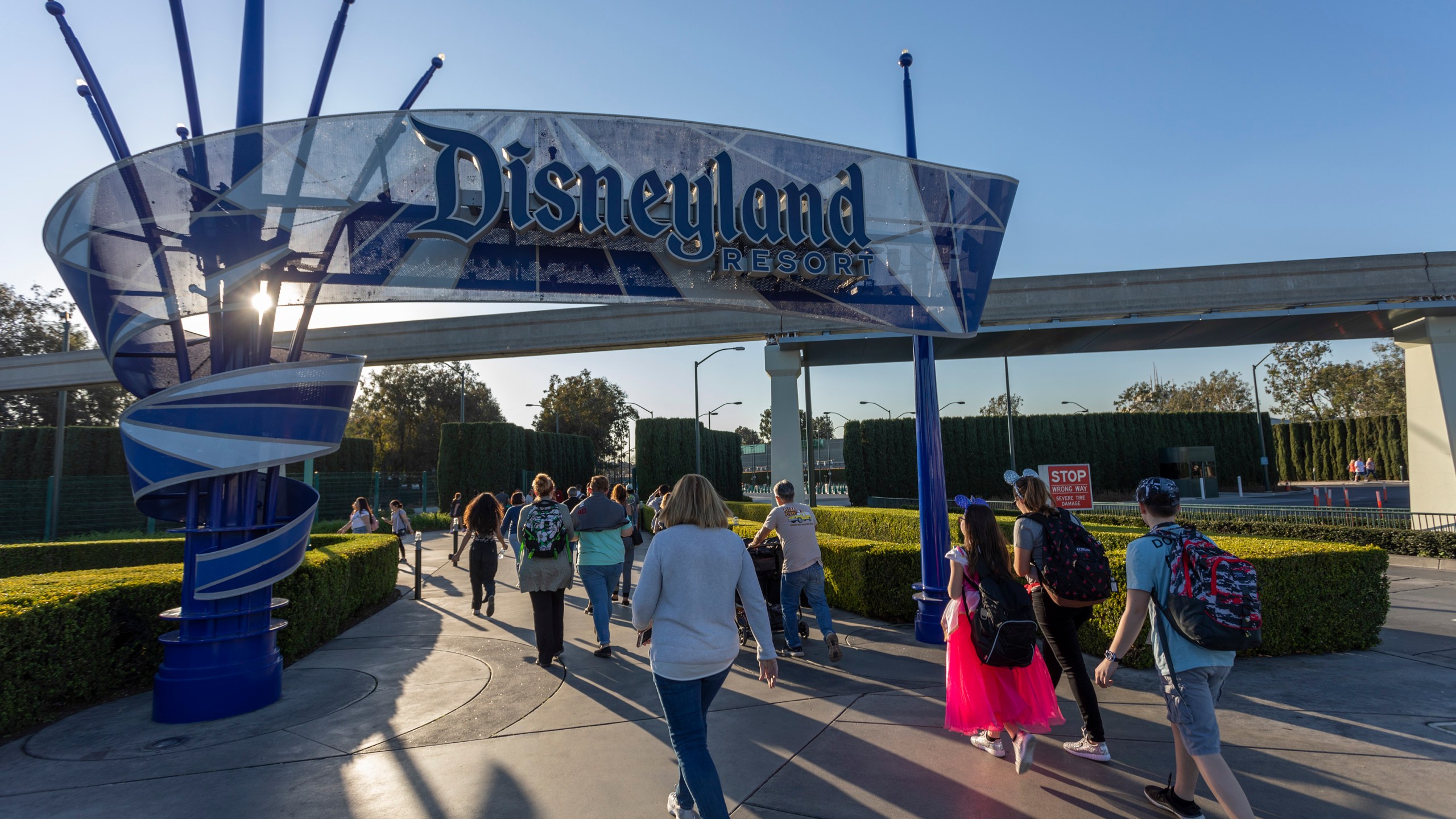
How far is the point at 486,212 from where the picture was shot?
706 cm

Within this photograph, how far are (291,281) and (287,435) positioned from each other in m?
1.49

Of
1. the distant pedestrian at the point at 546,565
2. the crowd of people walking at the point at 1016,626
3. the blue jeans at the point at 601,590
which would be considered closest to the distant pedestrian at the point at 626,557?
the blue jeans at the point at 601,590

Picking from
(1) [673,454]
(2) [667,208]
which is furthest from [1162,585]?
(1) [673,454]

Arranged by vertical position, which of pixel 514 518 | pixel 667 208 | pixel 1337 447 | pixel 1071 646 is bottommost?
pixel 1071 646

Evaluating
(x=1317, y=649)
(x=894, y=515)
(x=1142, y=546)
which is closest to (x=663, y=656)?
(x=1142, y=546)

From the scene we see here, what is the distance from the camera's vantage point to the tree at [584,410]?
57.1 meters

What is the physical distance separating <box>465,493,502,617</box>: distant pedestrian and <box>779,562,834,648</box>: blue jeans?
14.3 ft

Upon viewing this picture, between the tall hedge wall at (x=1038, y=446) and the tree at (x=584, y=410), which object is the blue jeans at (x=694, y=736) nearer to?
the tall hedge wall at (x=1038, y=446)

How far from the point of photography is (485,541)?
32.3 feet

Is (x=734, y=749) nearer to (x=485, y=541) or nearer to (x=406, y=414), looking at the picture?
(x=485, y=541)

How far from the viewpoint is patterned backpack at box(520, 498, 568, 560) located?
7.38m

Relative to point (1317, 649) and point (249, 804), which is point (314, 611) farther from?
point (1317, 649)

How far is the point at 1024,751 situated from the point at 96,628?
7.13 meters

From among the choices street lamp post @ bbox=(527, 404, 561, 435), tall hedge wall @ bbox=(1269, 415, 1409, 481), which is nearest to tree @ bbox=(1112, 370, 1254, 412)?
tall hedge wall @ bbox=(1269, 415, 1409, 481)
